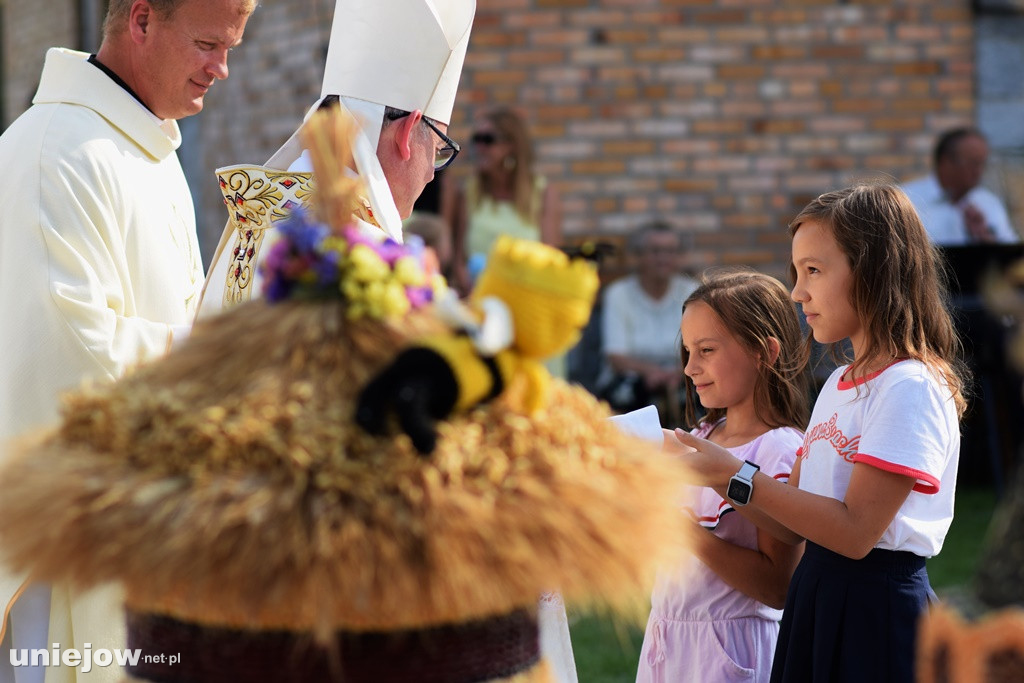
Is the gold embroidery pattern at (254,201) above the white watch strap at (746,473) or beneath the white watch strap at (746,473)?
above

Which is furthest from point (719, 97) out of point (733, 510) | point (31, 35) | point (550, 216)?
point (31, 35)

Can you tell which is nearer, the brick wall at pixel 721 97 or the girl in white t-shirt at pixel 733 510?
the girl in white t-shirt at pixel 733 510

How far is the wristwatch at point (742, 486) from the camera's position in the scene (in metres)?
2.25

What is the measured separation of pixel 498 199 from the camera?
6617mm

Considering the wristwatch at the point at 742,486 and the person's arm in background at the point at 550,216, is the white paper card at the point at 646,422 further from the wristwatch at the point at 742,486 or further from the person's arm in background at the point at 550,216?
the person's arm in background at the point at 550,216

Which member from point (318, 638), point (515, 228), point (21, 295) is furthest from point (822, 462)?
point (515, 228)

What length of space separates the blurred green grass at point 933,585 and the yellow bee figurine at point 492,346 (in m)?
2.14

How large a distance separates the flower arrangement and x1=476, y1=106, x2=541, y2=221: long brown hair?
16.5 ft

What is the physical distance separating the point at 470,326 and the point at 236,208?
136cm

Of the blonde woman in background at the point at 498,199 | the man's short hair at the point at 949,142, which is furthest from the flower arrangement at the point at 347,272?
the man's short hair at the point at 949,142

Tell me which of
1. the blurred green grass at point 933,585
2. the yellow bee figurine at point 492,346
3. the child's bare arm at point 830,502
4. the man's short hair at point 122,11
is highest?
the man's short hair at point 122,11

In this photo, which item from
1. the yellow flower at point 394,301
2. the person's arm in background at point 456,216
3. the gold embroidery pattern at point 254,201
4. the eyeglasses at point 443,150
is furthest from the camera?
the person's arm in background at point 456,216

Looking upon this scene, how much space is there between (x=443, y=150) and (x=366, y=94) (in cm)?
23

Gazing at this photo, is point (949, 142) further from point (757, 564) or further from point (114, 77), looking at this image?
point (114, 77)
